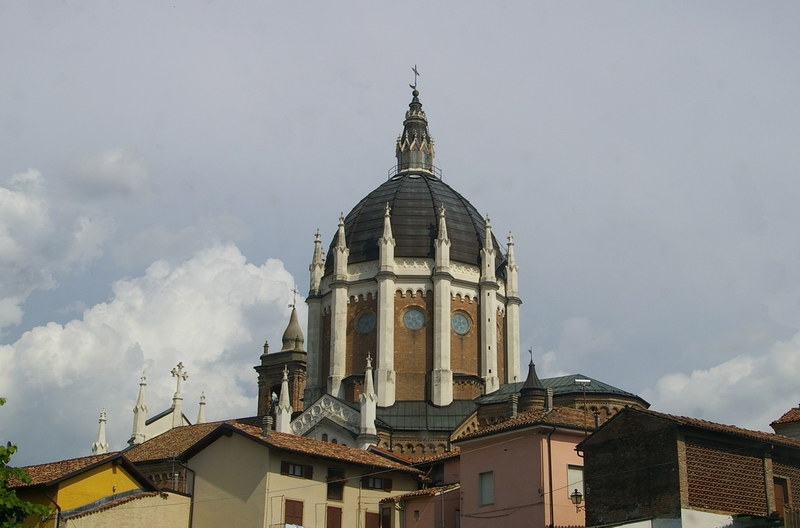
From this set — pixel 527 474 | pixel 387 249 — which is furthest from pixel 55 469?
pixel 387 249

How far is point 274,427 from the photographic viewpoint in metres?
75.2

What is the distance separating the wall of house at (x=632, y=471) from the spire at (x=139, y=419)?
2079 inches

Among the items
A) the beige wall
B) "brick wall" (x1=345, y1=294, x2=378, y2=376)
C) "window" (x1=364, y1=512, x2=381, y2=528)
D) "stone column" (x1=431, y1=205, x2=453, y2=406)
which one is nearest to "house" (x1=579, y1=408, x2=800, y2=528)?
"window" (x1=364, y1=512, x2=381, y2=528)

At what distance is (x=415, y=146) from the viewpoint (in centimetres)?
8956

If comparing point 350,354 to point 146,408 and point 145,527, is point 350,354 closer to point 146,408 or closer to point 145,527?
point 146,408

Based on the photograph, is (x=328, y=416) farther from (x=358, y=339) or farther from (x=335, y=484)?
(x=335, y=484)

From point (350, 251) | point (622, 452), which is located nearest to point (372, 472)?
point (622, 452)

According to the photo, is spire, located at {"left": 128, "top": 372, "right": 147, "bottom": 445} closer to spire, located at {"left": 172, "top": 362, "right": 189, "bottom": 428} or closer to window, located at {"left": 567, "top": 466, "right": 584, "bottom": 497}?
spire, located at {"left": 172, "top": 362, "right": 189, "bottom": 428}

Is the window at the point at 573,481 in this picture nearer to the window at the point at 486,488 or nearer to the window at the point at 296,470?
the window at the point at 486,488

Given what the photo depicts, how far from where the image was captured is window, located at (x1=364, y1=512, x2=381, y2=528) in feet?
161

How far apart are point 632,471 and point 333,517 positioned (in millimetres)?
15426

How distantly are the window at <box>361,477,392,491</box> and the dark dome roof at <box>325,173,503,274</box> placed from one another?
3044cm

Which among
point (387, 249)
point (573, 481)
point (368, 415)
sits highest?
point (387, 249)

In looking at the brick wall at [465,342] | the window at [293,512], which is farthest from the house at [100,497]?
the brick wall at [465,342]
